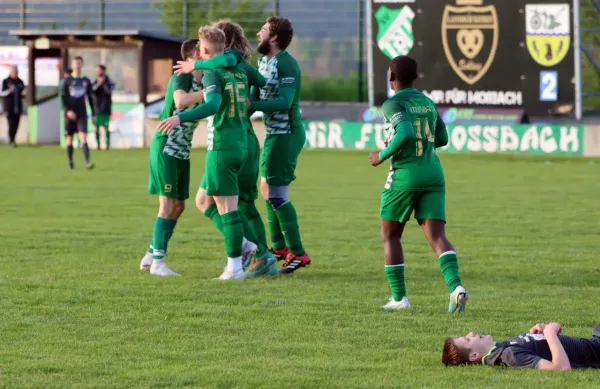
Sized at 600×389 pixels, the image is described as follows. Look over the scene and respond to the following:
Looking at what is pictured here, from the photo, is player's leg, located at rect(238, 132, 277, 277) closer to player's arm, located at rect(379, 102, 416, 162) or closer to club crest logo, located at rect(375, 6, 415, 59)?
player's arm, located at rect(379, 102, 416, 162)

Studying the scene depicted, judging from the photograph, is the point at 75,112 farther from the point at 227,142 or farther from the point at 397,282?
the point at 397,282

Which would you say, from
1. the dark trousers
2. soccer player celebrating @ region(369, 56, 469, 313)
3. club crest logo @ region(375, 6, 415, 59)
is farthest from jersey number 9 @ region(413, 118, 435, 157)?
the dark trousers

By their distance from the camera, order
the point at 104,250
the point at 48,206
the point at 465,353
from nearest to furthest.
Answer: the point at 465,353, the point at 104,250, the point at 48,206

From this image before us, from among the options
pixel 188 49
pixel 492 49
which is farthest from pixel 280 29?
pixel 492 49

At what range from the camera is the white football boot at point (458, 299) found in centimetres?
831

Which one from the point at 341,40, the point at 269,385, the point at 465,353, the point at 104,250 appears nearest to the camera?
the point at 269,385

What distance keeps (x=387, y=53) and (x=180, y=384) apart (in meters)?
25.6

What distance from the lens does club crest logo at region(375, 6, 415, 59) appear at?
1198 inches

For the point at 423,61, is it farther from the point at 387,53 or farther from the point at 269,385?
the point at 269,385

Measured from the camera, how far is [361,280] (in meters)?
10.3

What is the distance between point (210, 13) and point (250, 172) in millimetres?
30981

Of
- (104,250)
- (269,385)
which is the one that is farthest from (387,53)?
(269,385)

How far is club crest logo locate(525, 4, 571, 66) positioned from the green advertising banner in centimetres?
162

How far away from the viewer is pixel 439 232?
8.62 meters
